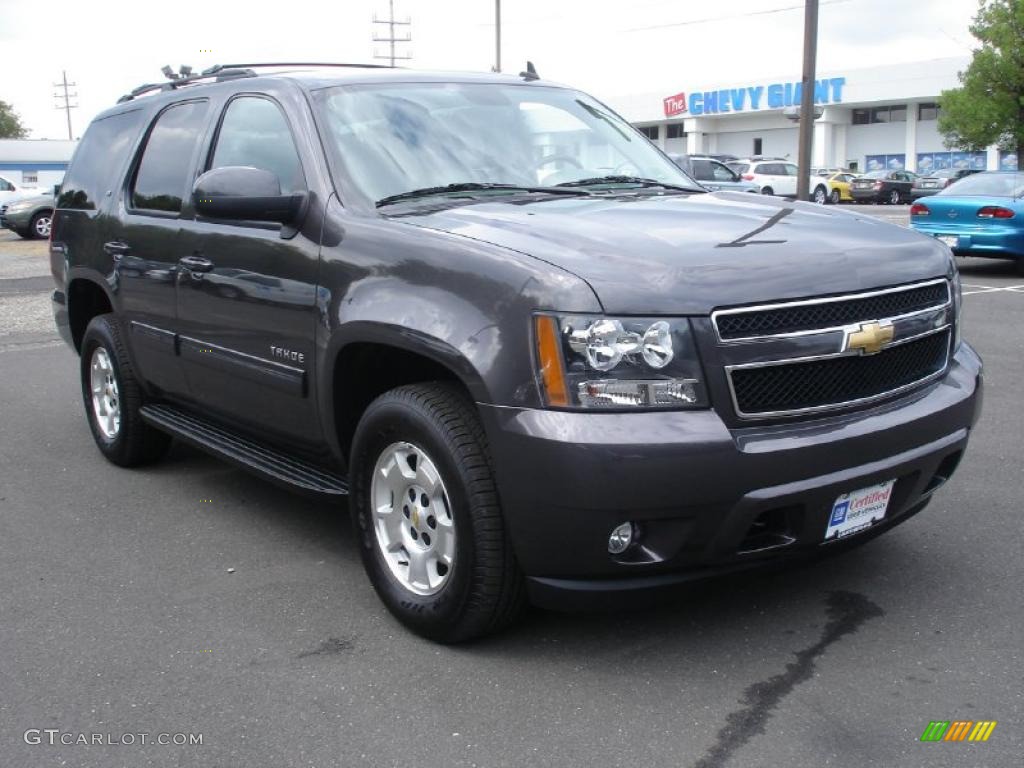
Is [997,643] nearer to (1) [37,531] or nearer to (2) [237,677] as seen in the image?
(2) [237,677]

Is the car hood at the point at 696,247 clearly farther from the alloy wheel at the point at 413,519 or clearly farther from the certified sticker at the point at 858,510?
the alloy wheel at the point at 413,519

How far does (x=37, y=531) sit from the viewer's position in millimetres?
5113

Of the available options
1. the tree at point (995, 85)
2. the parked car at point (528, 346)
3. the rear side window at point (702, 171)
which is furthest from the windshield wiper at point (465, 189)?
the tree at point (995, 85)

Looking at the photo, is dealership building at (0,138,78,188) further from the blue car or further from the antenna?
the antenna

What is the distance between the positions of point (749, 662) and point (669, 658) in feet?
0.83

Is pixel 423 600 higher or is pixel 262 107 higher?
pixel 262 107

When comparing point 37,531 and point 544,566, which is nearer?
point 544,566

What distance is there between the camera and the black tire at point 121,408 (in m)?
5.77

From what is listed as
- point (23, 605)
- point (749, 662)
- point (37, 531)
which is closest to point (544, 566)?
point (749, 662)

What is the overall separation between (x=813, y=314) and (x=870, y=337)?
0.23 meters

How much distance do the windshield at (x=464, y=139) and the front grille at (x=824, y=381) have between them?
1.55m

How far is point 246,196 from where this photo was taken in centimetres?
409

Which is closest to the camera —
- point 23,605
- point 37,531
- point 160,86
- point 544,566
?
point 544,566

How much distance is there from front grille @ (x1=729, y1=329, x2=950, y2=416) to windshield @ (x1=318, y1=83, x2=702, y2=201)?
1.55 m
